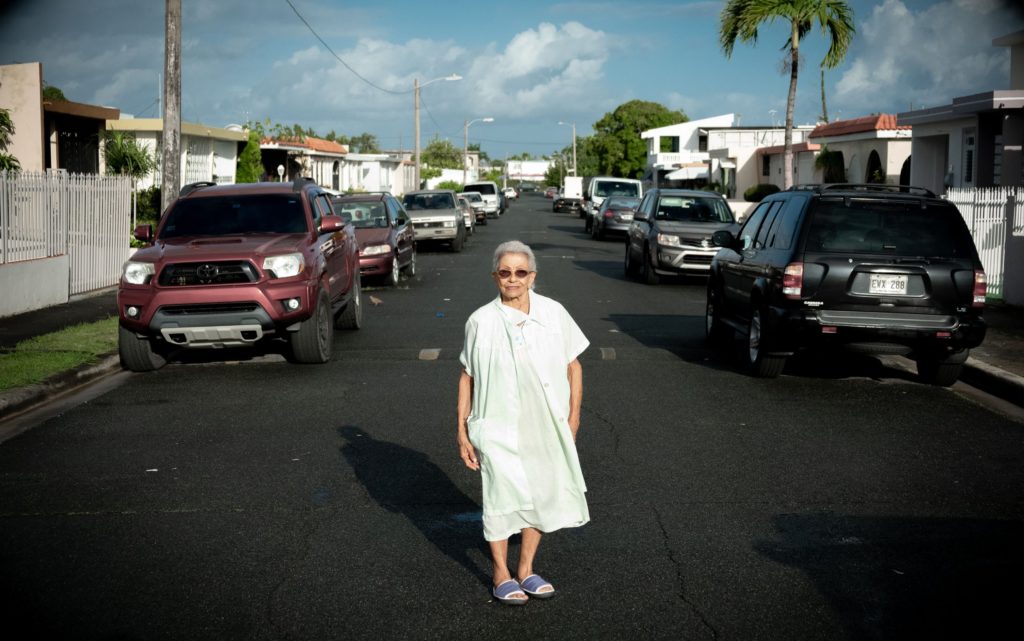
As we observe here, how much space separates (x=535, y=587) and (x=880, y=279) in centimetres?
623

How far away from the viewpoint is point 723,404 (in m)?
9.70

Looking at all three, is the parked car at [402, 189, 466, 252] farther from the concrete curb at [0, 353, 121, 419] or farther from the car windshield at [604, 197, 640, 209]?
the concrete curb at [0, 353, 121, 419]

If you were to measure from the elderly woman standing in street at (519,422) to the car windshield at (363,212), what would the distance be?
55.1 feet

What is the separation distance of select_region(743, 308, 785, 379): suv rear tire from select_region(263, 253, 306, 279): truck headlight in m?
4.62

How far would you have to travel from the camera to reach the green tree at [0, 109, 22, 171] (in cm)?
2211

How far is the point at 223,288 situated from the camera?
1114cm

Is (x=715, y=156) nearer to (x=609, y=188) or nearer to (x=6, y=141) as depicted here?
(x=609, y=188)

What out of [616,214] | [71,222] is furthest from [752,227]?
[616,214]

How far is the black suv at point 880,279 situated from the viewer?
10.0m

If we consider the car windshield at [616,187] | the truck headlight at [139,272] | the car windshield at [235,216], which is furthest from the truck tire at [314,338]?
the car windshield at [616,187]

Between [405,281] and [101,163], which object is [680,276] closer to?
[405,281]

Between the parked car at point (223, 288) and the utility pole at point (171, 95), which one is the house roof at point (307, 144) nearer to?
the utility pole at point (171, 95)

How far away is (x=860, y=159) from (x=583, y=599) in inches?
1516

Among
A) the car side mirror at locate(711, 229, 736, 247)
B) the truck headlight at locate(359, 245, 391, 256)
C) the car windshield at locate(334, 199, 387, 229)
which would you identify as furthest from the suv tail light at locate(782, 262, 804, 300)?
the car windshield at locate(334, 199, 387, 229)
